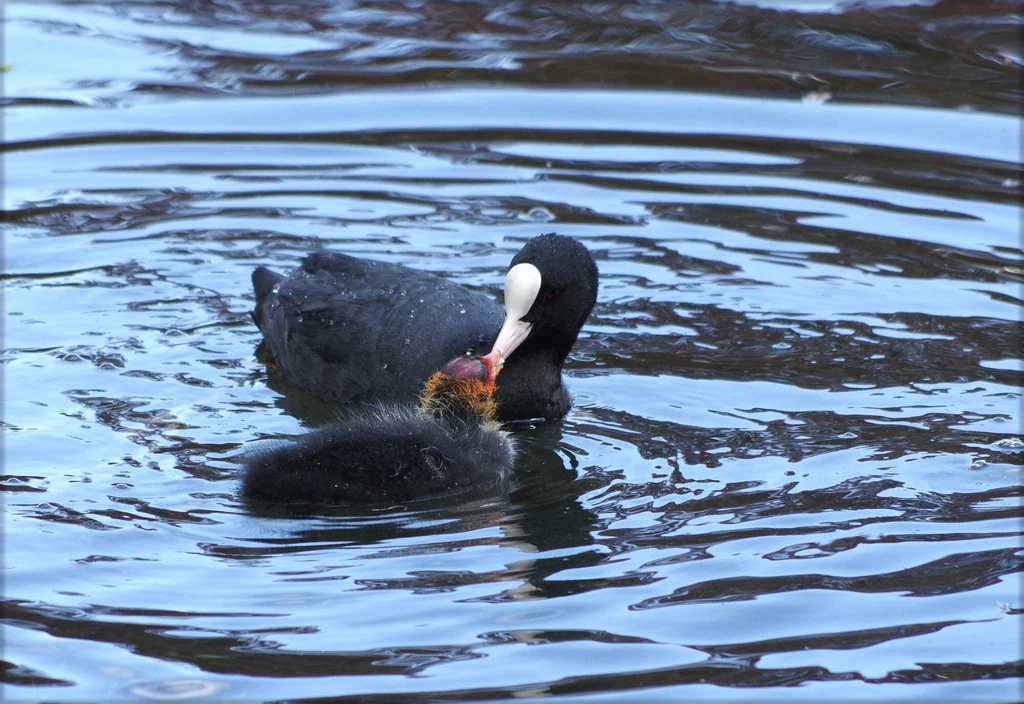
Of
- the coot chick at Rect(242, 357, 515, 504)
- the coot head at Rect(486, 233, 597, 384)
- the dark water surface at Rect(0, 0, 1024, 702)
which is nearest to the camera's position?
the dark water surface at Rect(0, 0, 1024, 702)

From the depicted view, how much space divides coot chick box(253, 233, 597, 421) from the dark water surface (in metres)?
0.19

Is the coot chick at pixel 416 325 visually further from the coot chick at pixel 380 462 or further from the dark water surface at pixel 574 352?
the coot chick at pixel 380 462

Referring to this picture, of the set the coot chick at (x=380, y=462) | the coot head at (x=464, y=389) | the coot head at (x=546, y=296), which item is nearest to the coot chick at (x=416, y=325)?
the coot head at (x=546, y=296)

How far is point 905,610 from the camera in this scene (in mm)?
3900

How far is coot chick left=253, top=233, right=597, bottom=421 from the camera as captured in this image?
5.38 metres

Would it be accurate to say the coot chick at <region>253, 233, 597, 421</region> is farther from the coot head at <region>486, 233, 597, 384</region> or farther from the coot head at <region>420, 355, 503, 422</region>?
the coot head at <region>420, 355, 503, 422</region>

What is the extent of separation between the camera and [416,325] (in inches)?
223

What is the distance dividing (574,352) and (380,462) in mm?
1890

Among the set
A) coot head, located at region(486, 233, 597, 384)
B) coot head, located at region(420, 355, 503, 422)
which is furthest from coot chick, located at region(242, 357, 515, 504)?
coot head, located at region(486, 233, 597, 384)

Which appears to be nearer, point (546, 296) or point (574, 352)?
point (546, 296)

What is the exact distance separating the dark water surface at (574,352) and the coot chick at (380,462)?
11 centimetres

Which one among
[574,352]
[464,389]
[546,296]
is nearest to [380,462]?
[464,389]

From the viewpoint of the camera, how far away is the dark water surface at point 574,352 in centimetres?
373

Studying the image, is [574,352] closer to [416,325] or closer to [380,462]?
[416,325]
